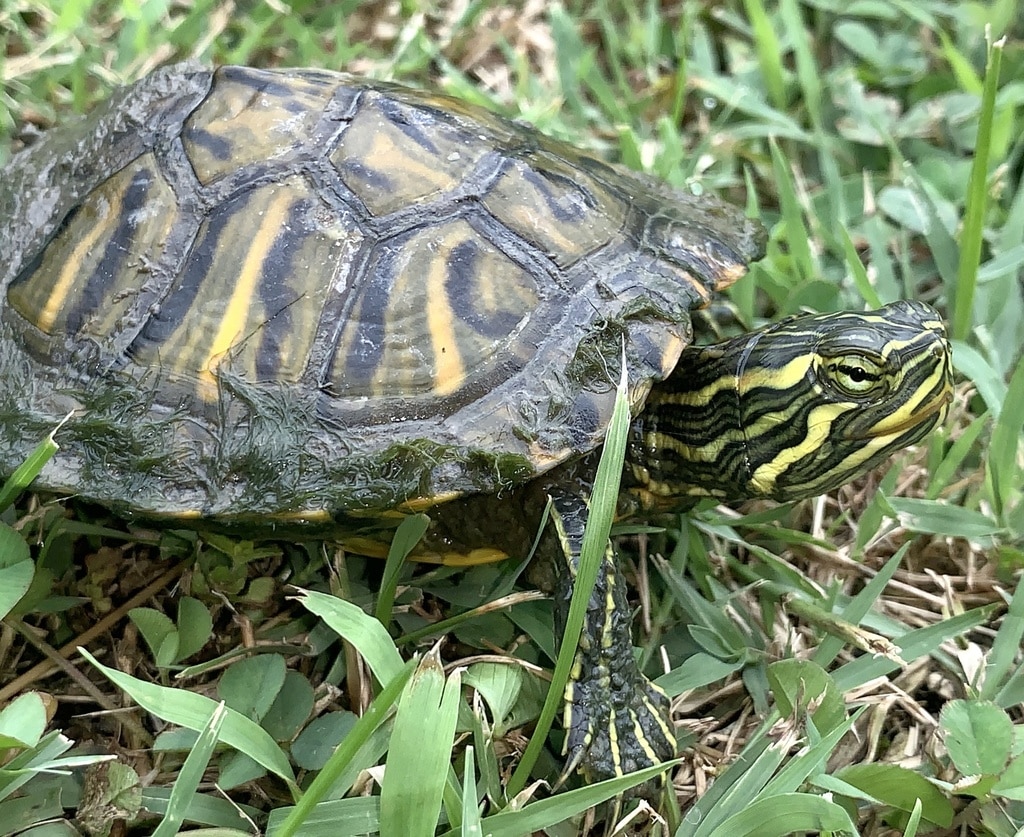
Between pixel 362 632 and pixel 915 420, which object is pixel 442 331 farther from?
pixel 915 420

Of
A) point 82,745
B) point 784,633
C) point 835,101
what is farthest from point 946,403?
point 82,745

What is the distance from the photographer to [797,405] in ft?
6.04

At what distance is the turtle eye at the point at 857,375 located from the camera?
1.73 meters

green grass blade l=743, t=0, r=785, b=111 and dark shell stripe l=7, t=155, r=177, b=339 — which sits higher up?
green grass blade l=743, t=0, r=785, b=111

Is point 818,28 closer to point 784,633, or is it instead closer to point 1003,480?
point 1003,480

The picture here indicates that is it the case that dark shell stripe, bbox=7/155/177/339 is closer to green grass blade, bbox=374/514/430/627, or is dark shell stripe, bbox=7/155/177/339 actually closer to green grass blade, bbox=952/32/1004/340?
green grass blade, bbox=374/514/430/627

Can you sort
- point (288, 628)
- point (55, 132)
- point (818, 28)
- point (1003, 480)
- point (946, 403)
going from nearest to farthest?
point (946, 403), point (288, 628), point (1003, 480), point (55, 132), point (818, 28)

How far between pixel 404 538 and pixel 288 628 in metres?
0.41

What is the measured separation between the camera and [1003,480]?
82.9 inches

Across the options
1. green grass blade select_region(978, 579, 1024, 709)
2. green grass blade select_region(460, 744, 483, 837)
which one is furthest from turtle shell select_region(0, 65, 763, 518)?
green grass blade select_region(978, 579, 1024, 709)

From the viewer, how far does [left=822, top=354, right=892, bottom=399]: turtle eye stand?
5.69 ft

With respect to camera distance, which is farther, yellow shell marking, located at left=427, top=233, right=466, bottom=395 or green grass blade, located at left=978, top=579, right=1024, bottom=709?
green grass blade, located at left=978, top=579, right=1024, bottom=709

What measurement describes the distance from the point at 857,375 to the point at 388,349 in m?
1.01

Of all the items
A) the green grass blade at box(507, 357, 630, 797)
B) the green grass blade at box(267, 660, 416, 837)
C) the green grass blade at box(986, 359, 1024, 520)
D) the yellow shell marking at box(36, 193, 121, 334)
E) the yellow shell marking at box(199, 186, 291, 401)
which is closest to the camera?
the green grass blade at box(267, 660, 416, 837)
